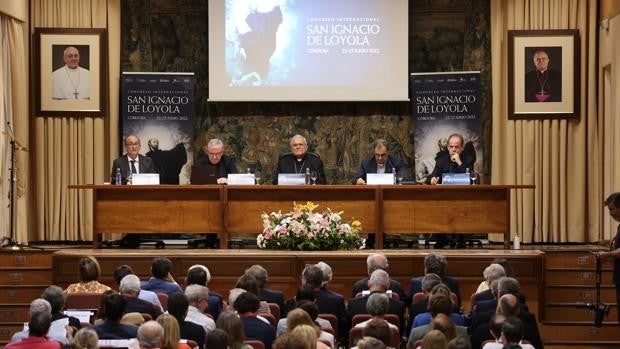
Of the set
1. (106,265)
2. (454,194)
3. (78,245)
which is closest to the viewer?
(106,265)

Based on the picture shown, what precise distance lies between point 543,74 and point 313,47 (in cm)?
327

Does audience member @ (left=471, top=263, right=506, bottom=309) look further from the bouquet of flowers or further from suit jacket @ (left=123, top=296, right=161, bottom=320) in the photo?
the bouquet of flowers

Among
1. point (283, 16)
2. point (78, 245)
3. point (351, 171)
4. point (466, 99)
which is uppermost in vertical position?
point (283, 16)

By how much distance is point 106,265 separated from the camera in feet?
35.2

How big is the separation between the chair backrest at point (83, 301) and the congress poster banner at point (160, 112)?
274 inches

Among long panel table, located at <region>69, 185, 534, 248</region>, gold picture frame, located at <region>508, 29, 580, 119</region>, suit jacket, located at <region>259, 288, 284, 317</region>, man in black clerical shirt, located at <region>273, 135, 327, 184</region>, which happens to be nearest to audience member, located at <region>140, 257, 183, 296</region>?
suit jacket, located at <region>259, 288, 284, 317</region>

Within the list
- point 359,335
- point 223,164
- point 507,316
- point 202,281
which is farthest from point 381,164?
point 359,335

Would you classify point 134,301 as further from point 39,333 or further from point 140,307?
point 39,333

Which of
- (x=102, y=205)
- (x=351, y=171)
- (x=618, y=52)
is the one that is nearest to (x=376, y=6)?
(x=351, y=171)

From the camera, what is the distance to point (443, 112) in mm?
14688

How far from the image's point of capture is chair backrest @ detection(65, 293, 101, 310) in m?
7.70

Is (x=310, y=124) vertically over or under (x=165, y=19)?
under

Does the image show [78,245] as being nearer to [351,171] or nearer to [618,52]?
[351,171]

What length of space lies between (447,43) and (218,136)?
3622 millimetres
